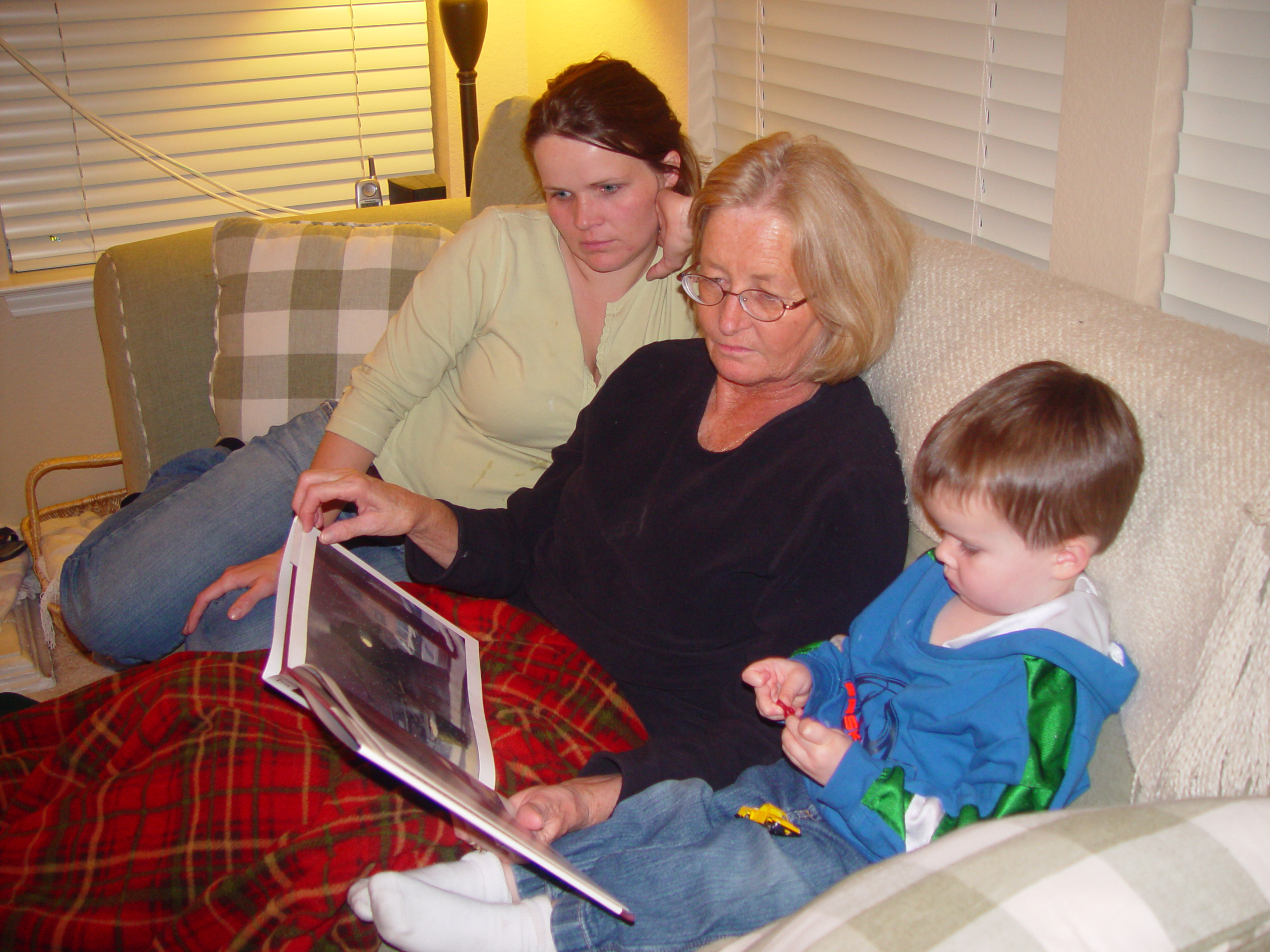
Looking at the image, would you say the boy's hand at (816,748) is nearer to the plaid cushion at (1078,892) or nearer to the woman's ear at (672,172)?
the plaid cushion at (1078,892)

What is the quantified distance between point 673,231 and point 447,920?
1024 millimetres

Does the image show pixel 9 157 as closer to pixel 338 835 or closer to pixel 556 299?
pixel 556 299

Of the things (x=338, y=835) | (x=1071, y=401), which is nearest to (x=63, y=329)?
(x=338, y=835)

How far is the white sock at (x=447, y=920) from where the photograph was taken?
878 millimetres

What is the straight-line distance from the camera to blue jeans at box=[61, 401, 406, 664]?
159 cm

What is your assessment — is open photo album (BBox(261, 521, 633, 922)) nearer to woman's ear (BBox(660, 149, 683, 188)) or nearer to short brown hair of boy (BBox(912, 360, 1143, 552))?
short brown hair of boy (BBox(912, 360, 1143, 552))

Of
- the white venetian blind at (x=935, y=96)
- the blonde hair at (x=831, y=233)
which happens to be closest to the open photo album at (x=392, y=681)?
the blonde hair at (x=831, y=233)

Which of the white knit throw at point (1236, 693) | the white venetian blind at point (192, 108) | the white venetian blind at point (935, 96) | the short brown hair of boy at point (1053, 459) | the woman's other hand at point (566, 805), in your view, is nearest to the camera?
the white knit throw at point (1236, 693)

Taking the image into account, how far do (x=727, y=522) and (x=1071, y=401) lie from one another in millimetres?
439

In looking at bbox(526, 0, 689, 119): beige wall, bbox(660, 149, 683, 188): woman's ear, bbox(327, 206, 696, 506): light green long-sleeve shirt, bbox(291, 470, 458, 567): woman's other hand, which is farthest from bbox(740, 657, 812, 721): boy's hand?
bbox(526, 0, 689, 119): beige wall

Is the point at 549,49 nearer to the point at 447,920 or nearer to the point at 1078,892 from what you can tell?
the point at 447,920

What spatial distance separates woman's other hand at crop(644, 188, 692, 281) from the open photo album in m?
0.66

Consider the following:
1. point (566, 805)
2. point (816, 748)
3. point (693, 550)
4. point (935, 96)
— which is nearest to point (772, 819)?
point (816, 748)

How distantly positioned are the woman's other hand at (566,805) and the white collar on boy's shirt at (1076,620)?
422mm
